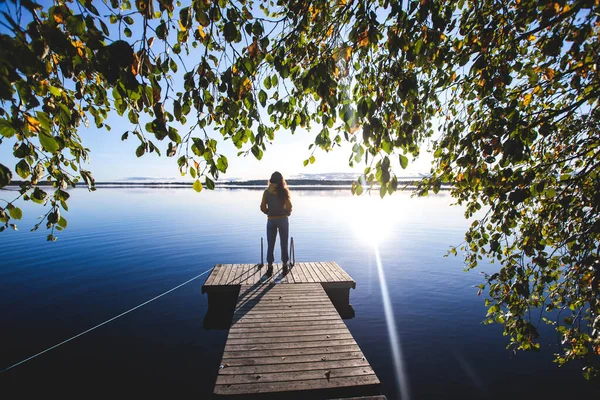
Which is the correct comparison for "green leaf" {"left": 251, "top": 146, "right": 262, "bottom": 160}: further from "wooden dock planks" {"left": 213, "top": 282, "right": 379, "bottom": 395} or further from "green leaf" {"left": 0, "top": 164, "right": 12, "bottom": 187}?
"wooden dock planks" {"left": 213, "top": 282, "right": 379, "bottom": 395}

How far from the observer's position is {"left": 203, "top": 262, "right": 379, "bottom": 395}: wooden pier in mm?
4730

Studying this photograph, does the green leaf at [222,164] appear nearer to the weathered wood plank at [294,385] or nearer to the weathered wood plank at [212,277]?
the weathered wood plank at [294,385]

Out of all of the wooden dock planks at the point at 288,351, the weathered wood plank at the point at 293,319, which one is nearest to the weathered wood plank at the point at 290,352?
the wooden dock planks at the point at 288,351

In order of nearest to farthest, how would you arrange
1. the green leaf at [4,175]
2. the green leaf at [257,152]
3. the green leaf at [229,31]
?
the green leaf at [4,175] < the green leaf at [229,31] < the green leaf at [257,152]

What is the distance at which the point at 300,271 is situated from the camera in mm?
11656

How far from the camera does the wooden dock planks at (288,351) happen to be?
4.72 meters

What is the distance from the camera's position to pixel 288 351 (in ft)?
18.6

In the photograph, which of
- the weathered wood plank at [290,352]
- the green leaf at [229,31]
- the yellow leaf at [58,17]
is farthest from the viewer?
the weathered wood plank at [290,352]

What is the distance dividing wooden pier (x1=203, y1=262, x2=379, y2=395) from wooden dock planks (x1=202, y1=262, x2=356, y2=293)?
10 centimetres

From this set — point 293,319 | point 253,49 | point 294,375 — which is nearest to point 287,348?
point 294,375

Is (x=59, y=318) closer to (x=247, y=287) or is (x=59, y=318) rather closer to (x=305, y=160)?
(x=247, y=287)

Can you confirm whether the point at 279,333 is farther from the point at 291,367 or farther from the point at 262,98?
the point at 262,98

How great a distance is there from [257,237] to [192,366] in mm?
17349

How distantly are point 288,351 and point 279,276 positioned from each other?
536cm
